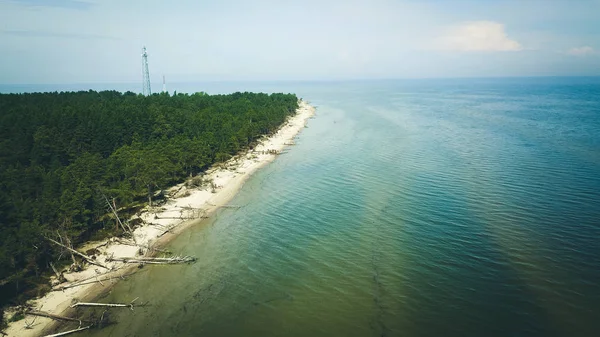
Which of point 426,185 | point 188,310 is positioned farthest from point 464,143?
point 188,310

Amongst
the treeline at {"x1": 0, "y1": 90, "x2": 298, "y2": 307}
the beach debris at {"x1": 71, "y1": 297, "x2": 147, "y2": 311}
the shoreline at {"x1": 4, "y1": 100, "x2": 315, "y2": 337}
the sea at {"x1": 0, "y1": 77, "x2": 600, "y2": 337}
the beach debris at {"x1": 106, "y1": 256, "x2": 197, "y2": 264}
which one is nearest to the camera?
the sea at {"x1": 0, "y1": 77, "x2": 600, "y2": 337}

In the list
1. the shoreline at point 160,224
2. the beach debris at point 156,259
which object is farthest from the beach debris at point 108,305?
the beach debris at point 156,259

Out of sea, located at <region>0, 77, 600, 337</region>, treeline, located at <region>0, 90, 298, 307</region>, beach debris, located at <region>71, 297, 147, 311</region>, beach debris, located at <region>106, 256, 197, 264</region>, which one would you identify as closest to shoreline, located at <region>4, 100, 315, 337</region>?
beach debris, located at <region>106, 256, 197, 264</region>

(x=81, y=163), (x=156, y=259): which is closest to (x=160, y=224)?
(x=156, y=259)

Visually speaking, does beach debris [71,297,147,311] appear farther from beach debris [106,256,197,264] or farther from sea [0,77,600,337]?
beach debris [106,256,197,264]

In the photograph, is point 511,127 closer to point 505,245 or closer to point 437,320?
point 505,245

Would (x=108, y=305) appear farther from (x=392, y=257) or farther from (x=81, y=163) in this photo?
(x=392, y=257)
